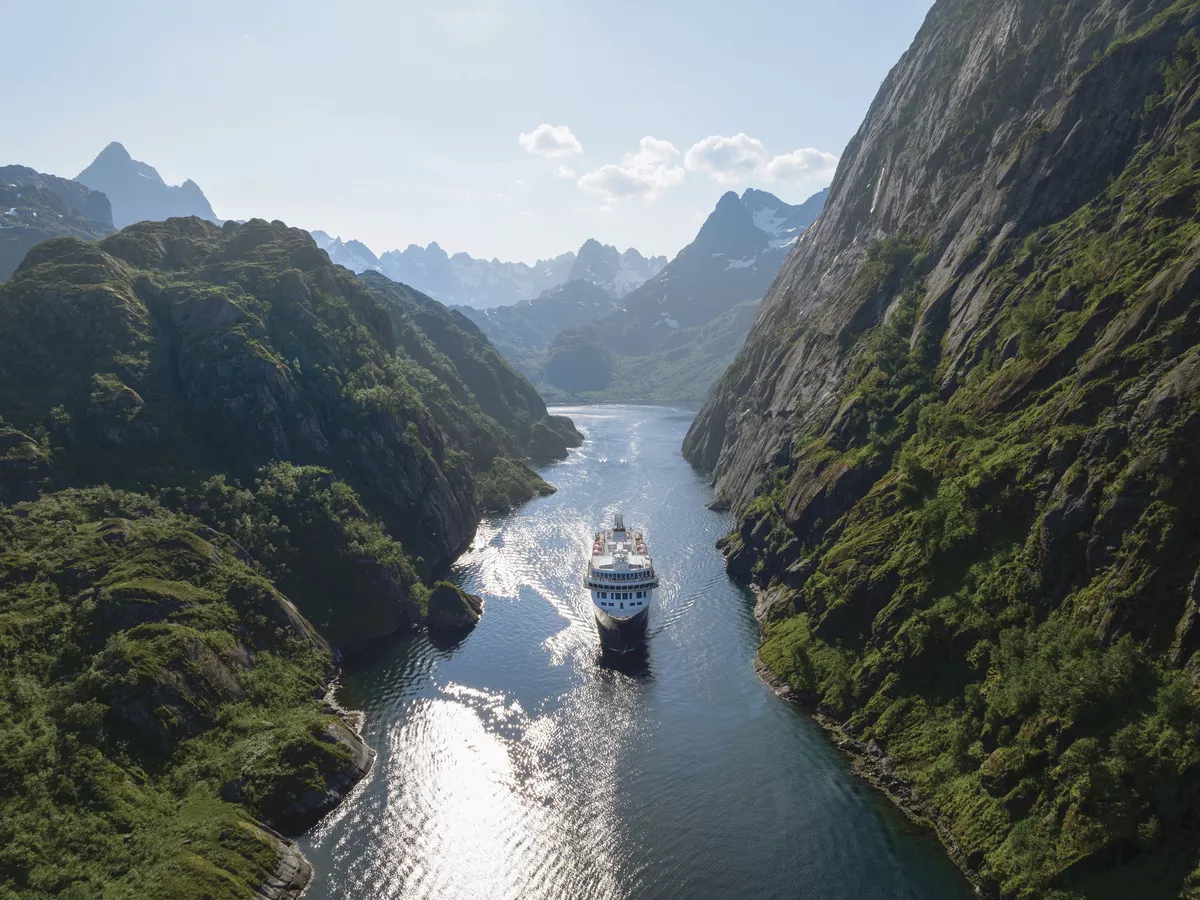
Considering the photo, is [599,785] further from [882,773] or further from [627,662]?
[627,662]

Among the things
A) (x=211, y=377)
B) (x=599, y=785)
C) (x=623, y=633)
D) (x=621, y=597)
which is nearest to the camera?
(x=599, y=785)

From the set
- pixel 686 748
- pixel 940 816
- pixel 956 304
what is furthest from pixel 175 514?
pixel 956 304

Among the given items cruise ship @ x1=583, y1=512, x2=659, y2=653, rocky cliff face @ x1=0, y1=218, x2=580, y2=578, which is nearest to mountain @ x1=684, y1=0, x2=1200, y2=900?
cruise ship @ x1=583, y1=512, x2=659, y2=653

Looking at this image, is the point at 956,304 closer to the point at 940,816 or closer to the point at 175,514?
the point at 940,816

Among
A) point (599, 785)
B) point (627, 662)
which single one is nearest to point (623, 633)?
point (627, 662)

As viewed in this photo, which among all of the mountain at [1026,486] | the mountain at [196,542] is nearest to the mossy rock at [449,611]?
the mountain at [196,542]

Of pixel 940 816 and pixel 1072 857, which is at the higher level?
pixel 1072 857
